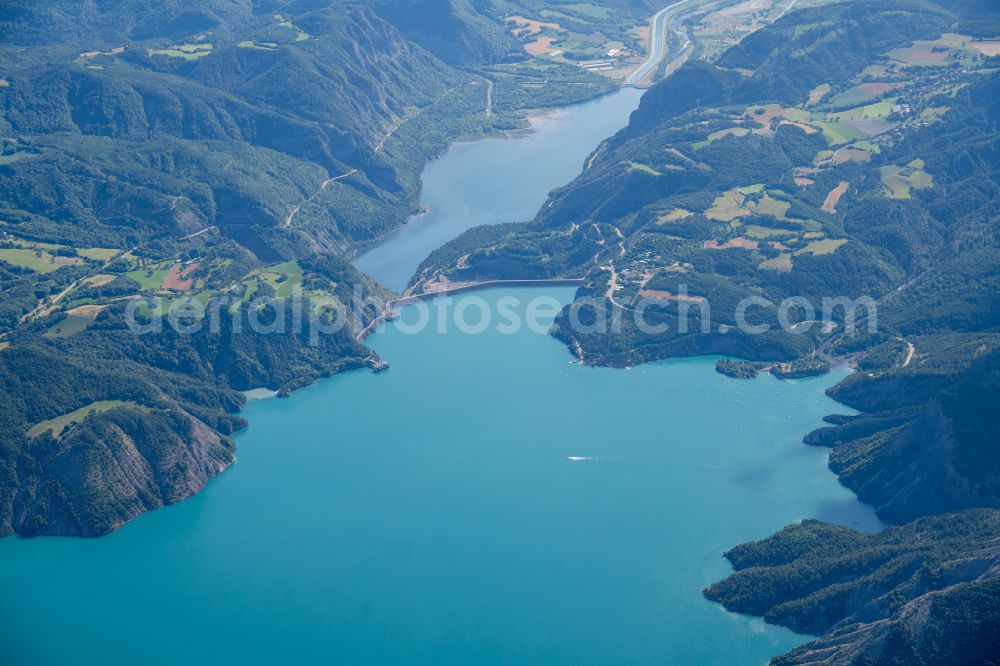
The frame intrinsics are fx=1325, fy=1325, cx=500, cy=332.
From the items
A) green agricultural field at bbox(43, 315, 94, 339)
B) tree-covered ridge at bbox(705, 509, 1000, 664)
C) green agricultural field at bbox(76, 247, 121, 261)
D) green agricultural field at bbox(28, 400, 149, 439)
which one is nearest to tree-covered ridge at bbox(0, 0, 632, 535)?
green agricultural field at bbox(28, 400, 149, 439)

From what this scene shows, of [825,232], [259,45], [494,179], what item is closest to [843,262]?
[825,232]

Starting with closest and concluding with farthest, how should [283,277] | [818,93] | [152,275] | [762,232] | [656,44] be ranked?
[152,275], [283,277], [762,232], [818,93], [656,44]

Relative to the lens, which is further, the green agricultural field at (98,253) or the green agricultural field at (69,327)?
the green agricultural field at (98,253)

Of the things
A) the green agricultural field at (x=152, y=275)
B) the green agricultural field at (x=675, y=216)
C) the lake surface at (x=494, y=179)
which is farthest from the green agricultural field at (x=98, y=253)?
the green agricultural field at (x=675, y=216)

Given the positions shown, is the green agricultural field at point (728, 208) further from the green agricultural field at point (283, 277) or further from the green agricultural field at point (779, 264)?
the green agricultural field at point (283, 277)

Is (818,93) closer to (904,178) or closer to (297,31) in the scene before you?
(904,178)

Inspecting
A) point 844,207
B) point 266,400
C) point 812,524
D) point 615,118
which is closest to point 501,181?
point 615,118
